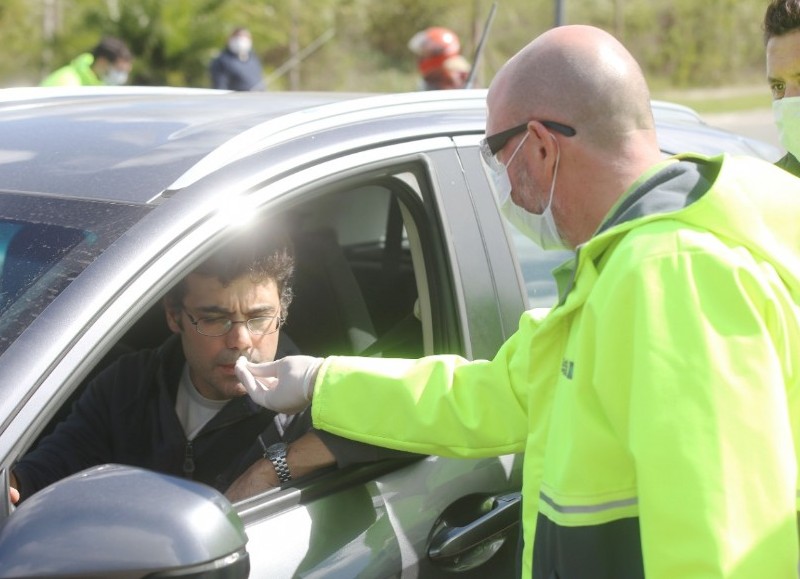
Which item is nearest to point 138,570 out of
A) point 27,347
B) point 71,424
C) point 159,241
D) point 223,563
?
point 223,563

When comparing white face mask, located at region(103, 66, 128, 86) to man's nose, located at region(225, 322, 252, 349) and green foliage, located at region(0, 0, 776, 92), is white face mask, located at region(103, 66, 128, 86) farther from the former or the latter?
man's nose, located at region(225, 322, 252, 349)

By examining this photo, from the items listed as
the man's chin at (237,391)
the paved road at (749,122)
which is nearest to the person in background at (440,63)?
the man's chin at (237,391)

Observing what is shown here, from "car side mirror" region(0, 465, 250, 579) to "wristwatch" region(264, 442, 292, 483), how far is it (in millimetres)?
631

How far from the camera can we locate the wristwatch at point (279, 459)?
2184 mm

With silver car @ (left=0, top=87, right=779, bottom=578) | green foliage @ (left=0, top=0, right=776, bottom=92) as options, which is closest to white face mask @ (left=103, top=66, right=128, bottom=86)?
green foliage @ (left=0, top=0, right=776, bottom=92)

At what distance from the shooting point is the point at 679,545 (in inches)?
56.4

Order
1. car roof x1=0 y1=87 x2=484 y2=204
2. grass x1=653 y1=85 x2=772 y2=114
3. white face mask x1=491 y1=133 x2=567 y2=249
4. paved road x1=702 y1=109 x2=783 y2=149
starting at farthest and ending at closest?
grass x1=653 y1=85 x2=772 y2=114
paved road x1=702 y1=109 x2=783 y2=149
car roof x1=0 y1=87 x2=484 y2=204
white face mask x1=491 y1=133 x2=567 y2=249

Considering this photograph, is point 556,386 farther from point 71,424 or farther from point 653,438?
point 71,424

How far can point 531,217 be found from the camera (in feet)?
6.51

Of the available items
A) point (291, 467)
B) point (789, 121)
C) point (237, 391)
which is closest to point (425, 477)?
point (291, 467)

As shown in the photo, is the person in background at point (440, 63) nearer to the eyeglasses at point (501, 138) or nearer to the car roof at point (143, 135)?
the car roof at point (143, 135)

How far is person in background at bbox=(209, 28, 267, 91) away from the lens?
1288 centimetres

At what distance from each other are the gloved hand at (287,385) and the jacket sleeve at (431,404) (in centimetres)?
→ 4

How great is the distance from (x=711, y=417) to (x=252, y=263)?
52.0 inches
